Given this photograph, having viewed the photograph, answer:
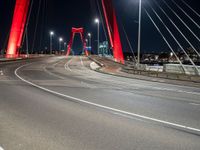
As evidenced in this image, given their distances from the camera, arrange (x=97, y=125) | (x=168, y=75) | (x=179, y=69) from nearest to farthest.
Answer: (x=97, y=125) < (x=168, y=75) < (x=179, y=69)

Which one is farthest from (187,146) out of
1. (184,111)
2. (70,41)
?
(70,41)

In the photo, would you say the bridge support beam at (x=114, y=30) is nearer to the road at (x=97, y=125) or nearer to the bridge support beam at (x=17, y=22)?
the bridge support beam at (x=17, y=22)

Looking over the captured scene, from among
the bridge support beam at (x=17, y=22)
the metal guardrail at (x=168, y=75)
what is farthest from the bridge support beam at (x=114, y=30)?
the metal guardrail at (x=168, y=75)

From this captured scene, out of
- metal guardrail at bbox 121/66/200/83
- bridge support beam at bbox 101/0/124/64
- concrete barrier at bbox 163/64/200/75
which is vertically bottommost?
metal guardrail at bbox 121/66/200/83

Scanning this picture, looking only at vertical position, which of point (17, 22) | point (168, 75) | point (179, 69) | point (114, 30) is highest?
point (17, 22)

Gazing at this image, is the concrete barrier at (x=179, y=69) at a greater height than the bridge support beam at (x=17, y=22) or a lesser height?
lesser

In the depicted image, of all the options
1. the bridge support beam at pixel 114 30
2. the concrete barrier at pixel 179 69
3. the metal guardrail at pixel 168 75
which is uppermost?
the bridge support beam at pixel 114 30

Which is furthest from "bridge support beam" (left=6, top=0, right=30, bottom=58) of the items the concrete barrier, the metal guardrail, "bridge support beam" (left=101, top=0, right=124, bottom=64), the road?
the road

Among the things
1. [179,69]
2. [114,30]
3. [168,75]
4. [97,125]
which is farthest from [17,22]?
[97,125]

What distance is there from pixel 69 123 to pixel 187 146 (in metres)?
3.13

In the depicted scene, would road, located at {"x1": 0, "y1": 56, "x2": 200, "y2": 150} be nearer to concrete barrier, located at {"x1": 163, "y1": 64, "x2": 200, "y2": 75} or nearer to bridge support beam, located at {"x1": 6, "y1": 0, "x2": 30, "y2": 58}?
concrete barrier, located at {"x1": 163, "y1": 64, "x2": 200, "y2": 75}

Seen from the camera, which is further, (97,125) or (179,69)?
(179,69)

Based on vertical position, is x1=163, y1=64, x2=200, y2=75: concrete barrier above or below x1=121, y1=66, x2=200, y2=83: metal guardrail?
above

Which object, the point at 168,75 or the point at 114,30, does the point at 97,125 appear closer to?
the point at 168,75
